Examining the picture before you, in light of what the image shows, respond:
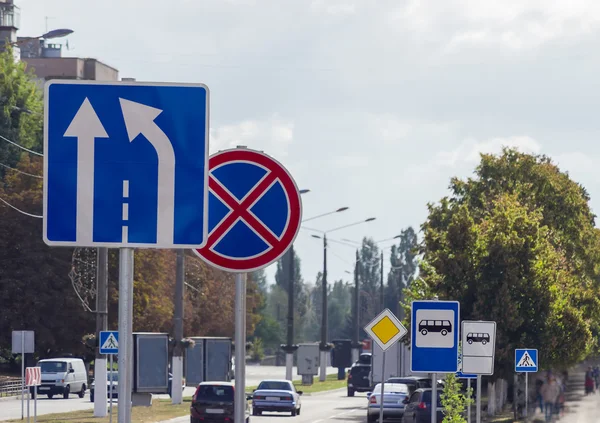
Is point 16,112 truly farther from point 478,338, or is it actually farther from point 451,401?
point 478,338

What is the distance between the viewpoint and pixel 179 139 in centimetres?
492

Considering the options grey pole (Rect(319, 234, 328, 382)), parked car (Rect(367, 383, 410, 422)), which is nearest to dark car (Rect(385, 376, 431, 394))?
parked car (Rect(367, 383, 410, 422))

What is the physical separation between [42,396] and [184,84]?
205 feet

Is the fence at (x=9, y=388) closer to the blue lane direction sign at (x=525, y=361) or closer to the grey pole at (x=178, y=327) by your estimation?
the grey pole at (x=178, y=327)

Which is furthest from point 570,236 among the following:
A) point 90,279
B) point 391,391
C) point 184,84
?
point 184,84

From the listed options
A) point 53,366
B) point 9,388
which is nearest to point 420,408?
point 53,366

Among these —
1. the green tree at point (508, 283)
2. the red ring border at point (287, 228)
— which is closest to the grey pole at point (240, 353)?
the red ring border at point (287, 228)

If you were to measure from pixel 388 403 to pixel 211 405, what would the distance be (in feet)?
30.0

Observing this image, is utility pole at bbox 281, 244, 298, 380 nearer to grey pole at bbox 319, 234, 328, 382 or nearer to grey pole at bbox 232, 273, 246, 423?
grey pole at bbox 319, 234, 328, 382

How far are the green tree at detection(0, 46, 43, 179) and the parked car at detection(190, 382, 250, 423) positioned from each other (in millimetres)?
39964

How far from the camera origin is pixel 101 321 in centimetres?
4119

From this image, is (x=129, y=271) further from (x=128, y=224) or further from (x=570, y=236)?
(x=570, y=236)

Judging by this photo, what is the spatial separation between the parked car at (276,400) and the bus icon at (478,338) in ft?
91.1

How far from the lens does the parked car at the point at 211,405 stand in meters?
39.6
